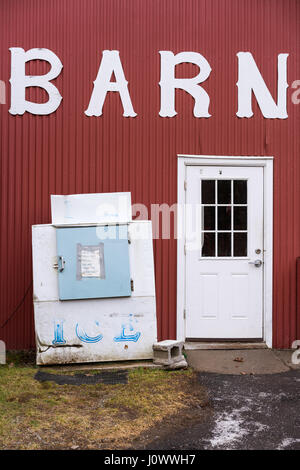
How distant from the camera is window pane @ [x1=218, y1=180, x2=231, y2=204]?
20.9ft

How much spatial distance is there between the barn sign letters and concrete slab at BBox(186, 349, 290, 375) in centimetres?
289

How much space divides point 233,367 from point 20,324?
8.51 feet

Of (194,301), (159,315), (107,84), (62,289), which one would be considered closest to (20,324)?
(62,289)

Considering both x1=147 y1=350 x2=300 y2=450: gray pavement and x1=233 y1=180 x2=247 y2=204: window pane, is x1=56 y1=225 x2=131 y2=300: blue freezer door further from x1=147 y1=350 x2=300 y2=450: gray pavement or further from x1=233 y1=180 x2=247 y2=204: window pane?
x1=233 y1=180 x2=247 y2=204: window pane

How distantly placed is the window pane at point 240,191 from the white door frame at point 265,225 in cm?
22

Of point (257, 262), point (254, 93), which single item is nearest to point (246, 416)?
point (257, 262)

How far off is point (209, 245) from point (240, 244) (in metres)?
0.39

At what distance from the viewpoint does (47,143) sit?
20.6 ft

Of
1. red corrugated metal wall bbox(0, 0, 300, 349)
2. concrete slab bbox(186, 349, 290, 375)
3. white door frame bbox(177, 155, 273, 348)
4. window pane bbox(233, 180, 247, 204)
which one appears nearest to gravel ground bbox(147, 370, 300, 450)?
concrete slab bbox(186, 349, 290, 375)

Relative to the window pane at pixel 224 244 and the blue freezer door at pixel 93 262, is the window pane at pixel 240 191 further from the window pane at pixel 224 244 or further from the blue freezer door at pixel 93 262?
the blue freezer door at pixel 93 262

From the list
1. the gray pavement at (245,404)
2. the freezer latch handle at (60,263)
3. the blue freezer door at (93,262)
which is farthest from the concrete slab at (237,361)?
the freezer latch handle at (60,263)

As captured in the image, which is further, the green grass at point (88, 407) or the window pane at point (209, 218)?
the window pane at point (209, 218)

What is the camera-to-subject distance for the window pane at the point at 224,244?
634 centimetres

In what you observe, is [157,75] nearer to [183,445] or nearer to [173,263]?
[173,263]
